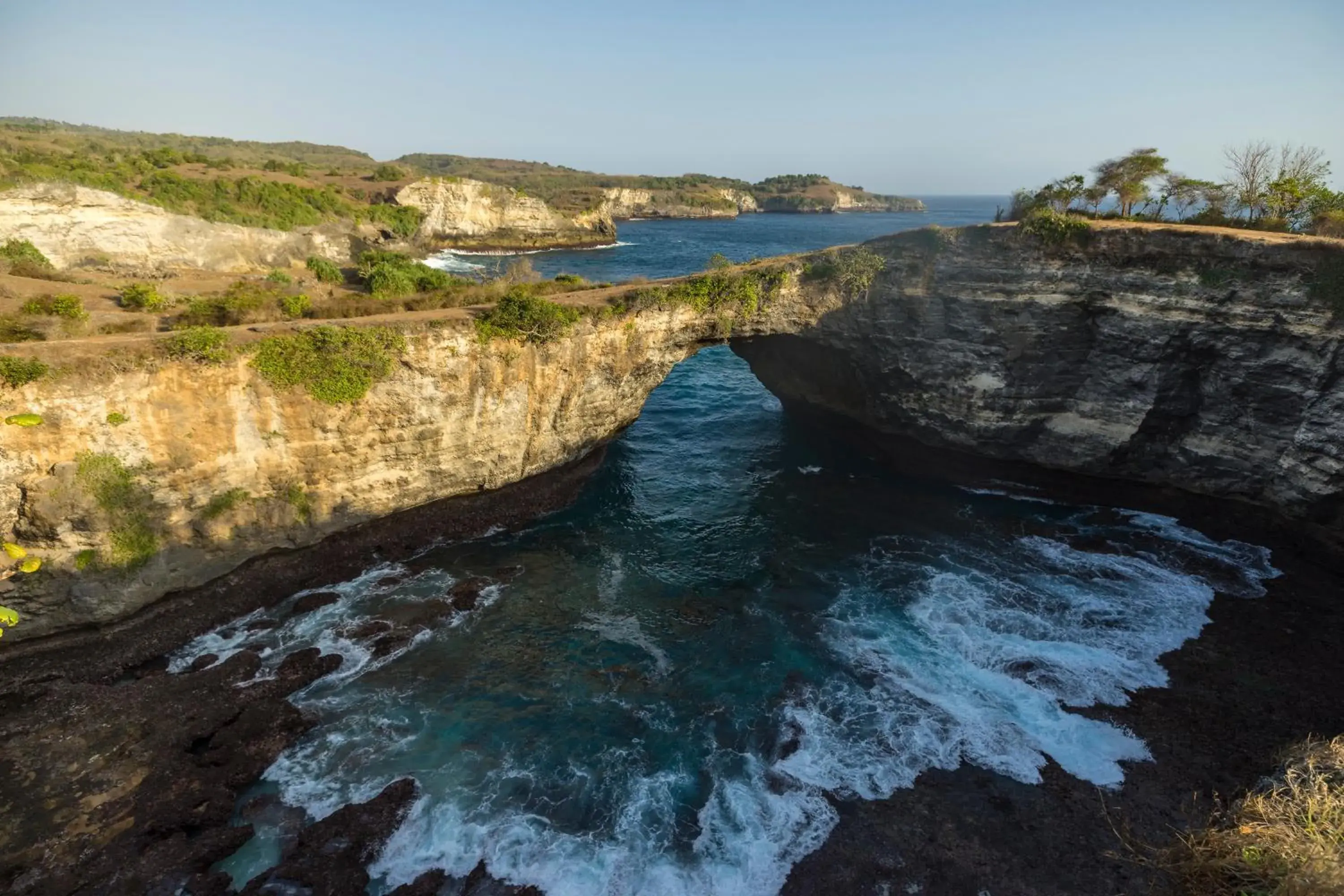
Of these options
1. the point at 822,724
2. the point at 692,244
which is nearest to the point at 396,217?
the point at 692,244

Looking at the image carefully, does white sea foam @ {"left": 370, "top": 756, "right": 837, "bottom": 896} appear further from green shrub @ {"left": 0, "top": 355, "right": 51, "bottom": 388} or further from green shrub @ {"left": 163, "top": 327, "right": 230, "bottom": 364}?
green shrub @ {"left": 0, "top": 355, "right": 51, "bottom": 388}

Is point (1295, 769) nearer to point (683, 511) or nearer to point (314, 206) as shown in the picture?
point (683, 511)

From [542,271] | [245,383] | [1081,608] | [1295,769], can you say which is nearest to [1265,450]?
[1081,608]

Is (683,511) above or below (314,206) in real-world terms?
below

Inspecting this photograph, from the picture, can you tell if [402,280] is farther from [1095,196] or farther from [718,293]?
[1095,196]

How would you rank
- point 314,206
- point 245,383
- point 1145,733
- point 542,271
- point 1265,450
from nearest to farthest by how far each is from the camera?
point 1145,733
point 245,383
point 1265,450
point 314,206
point 542,271

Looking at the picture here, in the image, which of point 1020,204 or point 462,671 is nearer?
point 462,671

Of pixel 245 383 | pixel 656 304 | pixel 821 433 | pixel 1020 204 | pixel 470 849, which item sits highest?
pixel 1020 204

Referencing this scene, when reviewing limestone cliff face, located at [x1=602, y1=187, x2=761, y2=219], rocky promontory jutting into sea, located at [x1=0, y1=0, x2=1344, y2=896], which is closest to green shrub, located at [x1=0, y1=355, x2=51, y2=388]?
rocky promontory jutting into sea, located at [x1=0, y1=0, x2=1344, y2=896]
